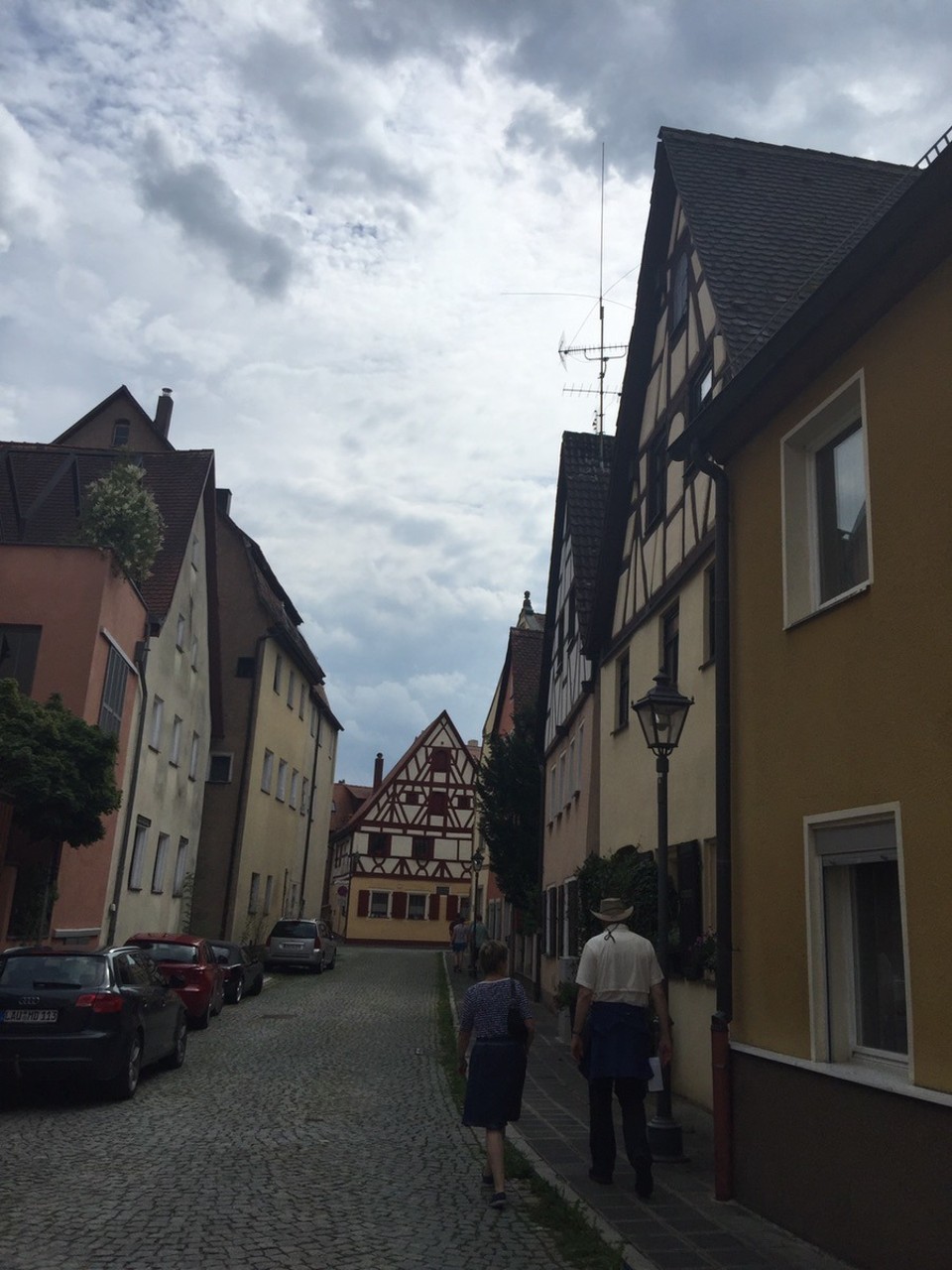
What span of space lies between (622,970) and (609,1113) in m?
1.01

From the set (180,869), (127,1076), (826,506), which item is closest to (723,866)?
(826,506)

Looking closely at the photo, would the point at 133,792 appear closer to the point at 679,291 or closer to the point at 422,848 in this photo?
the point at 679,291

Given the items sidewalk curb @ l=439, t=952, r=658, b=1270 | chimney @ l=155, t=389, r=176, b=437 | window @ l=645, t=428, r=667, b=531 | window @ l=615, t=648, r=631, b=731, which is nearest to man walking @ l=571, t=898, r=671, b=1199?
sidewalk curb @ l=439, t=952, r=658, b=1270

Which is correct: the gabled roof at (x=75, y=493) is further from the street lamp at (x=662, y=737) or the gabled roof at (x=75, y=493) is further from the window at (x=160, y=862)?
the street lamp at (x=662, y=737)

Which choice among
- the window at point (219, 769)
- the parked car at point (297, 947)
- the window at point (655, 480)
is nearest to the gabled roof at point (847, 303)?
the window at point (655, 480)

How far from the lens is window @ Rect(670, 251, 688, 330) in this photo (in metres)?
14.0

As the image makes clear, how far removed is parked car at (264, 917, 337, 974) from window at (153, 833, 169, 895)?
510cm

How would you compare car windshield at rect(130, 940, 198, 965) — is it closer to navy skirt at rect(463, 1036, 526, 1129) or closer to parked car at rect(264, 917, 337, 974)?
navy skirt at rect(463, 1036, 526, 1129)

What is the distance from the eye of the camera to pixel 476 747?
70.0 m

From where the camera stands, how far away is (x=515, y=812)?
90.6ft

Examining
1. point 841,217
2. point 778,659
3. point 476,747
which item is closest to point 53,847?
point 778,659

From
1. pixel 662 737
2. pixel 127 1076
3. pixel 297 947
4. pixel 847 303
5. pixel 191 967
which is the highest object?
pixel 847 303

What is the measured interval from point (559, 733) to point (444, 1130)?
13.2 m

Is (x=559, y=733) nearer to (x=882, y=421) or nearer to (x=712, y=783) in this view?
(x=712, y=783)
